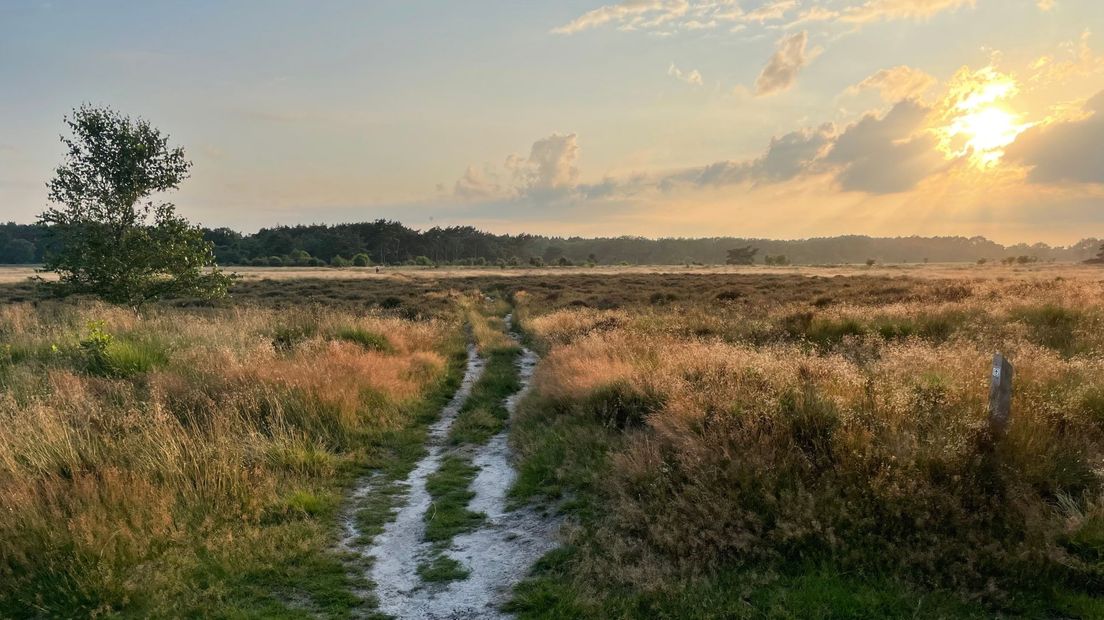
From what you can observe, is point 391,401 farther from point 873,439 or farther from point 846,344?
point 846,344

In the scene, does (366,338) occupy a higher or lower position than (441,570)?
higher

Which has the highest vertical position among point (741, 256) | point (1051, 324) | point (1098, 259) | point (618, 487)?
point (741, 256)

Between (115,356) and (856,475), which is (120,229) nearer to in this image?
(115,356)

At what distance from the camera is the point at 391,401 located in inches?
455

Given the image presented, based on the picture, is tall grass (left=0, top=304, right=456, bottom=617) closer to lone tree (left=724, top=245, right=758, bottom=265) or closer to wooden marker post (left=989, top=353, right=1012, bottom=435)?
wooden marker post (left=989, top=353, right=1012, bottom=435)

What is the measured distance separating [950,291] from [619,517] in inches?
990

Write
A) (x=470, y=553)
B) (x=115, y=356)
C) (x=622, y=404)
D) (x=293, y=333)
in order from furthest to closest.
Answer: (x=293, y=333), (x=115, y=356), (x=622, y=404), (x=470, y=553)

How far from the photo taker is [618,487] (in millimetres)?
6449

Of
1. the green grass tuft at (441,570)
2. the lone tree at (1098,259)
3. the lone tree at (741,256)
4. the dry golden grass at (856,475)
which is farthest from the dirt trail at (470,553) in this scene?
the lone tree at (741,256)

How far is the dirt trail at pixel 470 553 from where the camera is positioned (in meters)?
5.14

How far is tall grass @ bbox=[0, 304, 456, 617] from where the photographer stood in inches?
200

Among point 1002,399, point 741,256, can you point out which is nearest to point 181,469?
point 1002,399

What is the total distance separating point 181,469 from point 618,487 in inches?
199

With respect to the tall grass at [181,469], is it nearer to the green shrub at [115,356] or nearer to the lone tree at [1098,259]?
the green shrub at [115,356]
